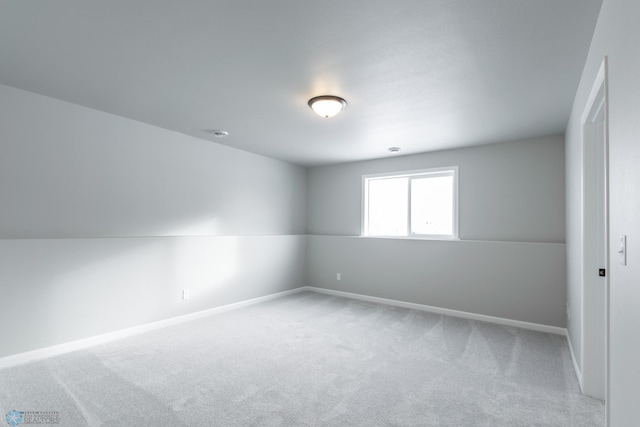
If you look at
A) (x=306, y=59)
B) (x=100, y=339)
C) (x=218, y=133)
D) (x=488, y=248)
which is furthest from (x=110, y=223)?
(x=488, y=248)

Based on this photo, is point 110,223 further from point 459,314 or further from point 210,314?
point 459,314

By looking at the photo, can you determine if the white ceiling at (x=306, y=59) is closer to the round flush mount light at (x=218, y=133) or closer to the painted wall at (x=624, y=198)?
the round flush mount light at (x=218, y=133)

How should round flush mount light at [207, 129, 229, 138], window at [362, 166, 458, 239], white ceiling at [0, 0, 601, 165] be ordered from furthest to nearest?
1. window at [362, 166, 458, 239]
2. round flush mount light at [207, 129, 229, 138]
3. white ceiling at [0, 0, 601, 165]

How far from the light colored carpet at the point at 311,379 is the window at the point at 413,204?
1.62 meters

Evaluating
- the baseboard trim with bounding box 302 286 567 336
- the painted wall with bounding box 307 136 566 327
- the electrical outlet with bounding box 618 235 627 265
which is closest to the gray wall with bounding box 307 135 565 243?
the painted wall with bounding box 307 136 566 327

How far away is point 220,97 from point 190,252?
7.09ft

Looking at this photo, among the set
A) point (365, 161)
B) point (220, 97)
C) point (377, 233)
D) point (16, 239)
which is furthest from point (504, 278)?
point (16, 239)

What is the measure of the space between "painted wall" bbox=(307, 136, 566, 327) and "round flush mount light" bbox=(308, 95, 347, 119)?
8.30 feet

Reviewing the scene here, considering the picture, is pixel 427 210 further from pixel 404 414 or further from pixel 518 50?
pixel 404 414

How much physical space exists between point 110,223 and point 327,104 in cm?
271

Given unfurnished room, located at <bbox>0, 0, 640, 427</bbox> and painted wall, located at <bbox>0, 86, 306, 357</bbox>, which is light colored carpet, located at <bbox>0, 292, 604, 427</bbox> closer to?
unfurnished room, located at <bbox>0, 0, 640, 427</bbox>

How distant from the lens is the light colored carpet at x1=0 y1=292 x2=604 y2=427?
6.94ft

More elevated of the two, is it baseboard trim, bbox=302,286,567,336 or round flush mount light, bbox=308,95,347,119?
round flush mount light, bbox=308,95,347,119

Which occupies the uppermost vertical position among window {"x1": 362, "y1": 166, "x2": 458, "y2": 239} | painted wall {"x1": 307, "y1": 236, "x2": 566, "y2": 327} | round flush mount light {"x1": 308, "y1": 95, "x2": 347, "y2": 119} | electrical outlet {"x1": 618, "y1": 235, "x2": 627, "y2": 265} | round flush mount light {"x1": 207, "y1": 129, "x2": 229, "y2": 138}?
round flush mount light {"x1": 207, "y1": 129, "x2": 229, "y2": 138}
